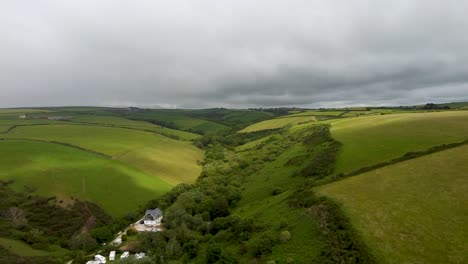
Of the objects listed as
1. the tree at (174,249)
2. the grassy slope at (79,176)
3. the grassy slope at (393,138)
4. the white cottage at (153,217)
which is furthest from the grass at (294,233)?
the grassy slope at (79,176)

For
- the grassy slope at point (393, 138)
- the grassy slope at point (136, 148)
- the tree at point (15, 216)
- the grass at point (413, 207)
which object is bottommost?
the tree at point (15, 216)

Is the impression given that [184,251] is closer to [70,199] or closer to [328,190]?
[328,190]

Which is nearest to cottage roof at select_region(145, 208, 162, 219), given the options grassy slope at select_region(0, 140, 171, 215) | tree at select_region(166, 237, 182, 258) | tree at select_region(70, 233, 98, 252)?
grassy slope at select_region(0, 140, 171, 215)

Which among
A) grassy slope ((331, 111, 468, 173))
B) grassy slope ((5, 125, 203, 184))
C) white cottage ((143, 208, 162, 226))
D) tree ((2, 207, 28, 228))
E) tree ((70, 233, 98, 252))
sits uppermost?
grassy slope ((331, 111, 468, 173))

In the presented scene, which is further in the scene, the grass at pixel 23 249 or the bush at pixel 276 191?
the bush at pixel 276 191

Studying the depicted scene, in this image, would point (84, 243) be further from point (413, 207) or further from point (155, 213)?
point (413, 207)

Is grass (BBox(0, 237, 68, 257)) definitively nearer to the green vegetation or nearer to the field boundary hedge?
the green vegetation

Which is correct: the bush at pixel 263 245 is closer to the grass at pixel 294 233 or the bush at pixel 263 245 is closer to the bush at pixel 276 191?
the grass at pixel 294 233

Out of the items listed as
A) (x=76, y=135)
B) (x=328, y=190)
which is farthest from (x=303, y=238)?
(x=76, y=135)
